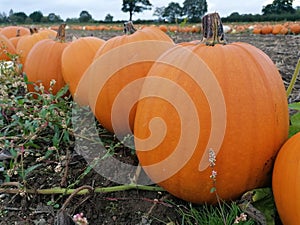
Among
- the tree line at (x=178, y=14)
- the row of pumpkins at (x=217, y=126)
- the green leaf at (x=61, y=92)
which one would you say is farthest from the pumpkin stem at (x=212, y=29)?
the tree line at (x=178, y=14)

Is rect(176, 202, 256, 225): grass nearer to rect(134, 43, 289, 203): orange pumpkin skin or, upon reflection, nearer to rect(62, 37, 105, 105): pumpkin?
rect(134, 43, 289, 203): orange pumpkin skin

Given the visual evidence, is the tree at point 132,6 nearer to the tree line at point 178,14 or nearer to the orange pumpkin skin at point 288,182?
the tree line at point 178,14

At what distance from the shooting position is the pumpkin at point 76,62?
2445 mm

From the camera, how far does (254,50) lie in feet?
4.86

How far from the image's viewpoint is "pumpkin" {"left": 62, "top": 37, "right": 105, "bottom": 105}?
96.3 inches

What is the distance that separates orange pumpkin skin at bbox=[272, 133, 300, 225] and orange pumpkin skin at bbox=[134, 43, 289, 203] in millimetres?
61

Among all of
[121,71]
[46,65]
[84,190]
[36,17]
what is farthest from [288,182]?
[36,17]

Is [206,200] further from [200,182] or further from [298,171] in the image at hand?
[298,171]

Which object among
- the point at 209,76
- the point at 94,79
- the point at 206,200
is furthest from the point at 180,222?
the point at 94,79

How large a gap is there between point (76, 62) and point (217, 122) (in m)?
1.39

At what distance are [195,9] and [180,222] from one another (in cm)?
4518

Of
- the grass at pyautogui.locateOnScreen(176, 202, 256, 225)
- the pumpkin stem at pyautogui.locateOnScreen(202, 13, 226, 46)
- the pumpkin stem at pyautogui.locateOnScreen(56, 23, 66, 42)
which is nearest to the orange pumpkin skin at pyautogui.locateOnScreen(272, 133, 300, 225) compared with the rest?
the grass at pyautogui.locateOnScreen(176, 202, 256, 225)

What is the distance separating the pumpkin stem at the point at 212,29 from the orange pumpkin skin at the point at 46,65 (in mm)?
1420

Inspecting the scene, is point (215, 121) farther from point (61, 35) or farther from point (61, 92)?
point (61, 35)
